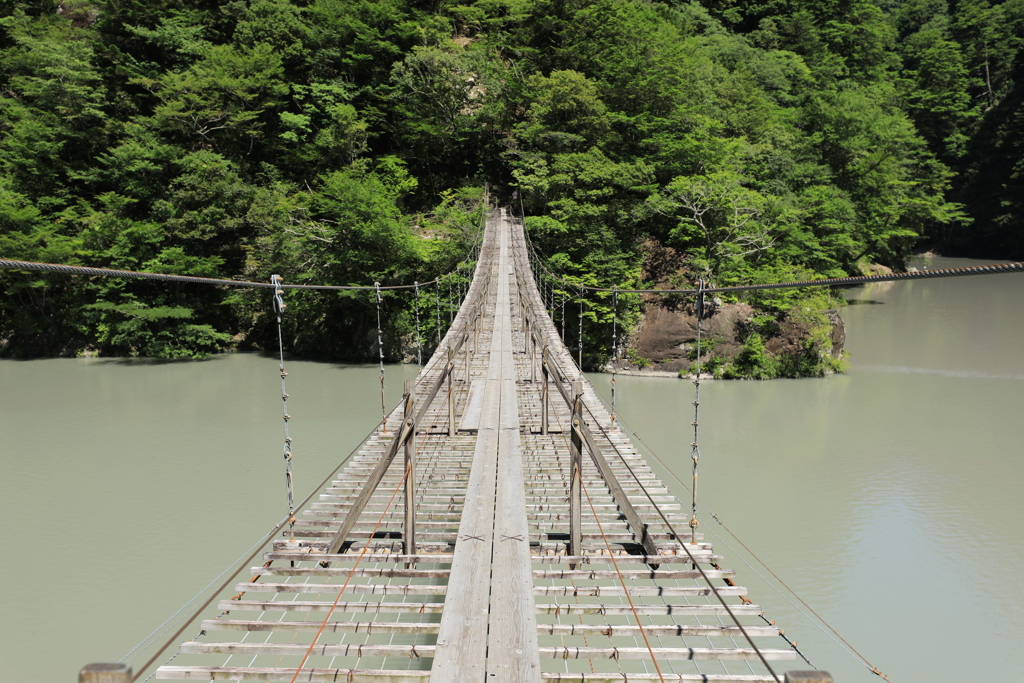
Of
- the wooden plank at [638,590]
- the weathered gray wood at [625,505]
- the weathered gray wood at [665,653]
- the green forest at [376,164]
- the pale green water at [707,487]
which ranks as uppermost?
the green forest at [376,164]

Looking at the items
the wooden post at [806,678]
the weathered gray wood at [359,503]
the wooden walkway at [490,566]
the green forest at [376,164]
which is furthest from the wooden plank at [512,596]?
the green forest at [376,164]

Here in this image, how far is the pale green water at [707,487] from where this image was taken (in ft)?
14.4

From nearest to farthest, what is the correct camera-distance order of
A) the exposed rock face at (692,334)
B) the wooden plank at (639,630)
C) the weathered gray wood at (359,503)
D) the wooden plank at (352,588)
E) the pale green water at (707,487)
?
1. the wooden plank at (639,630)
2. the wooden plank at (352,588)
3. the weathered gray wood at (359,503)
4. the pale green water at (707,487)
5. the exposed rock face at (692,334)

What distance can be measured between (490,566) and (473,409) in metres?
2.81

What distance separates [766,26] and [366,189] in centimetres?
1856

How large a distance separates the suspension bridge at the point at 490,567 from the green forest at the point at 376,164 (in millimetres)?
7285

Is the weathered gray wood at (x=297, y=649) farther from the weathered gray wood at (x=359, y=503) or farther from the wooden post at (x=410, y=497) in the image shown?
the wooden post at (x=410, y=497)

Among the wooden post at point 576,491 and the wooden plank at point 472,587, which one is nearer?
the wooden plank at point 472,587

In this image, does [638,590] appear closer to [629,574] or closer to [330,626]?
[629,574]

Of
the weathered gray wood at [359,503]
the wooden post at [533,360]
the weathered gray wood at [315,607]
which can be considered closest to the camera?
the weathered gray wood at [315,607]

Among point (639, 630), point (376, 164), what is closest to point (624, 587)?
point (639, 630)

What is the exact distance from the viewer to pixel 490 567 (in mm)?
2182

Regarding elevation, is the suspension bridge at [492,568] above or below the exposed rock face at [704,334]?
below

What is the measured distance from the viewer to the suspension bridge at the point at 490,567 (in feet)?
6.21
